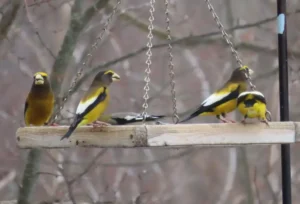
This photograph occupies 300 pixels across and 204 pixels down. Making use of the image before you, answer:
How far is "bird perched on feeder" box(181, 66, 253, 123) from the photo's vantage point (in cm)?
279

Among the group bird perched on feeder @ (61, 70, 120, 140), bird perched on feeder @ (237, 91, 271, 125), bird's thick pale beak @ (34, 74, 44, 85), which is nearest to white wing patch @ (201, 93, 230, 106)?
bird perched on feeder @ (237, 91, 271, 125)

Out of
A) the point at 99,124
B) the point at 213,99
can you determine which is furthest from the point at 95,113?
the point at 213,99

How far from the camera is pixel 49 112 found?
349cm

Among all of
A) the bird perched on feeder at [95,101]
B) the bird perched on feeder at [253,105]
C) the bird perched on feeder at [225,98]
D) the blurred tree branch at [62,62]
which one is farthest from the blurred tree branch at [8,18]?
the bird perched on feeder at [253,105]

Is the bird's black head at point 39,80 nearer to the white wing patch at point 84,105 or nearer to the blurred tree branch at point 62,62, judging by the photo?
the white wing patch at point 84,105

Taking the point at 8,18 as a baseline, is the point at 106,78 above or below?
below

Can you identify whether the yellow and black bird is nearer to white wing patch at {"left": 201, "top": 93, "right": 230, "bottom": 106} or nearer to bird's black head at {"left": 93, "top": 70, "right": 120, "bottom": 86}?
bird's black head at {"left": 93, "top": 70, "right": 120, "bottom": 86}

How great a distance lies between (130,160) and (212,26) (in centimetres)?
160

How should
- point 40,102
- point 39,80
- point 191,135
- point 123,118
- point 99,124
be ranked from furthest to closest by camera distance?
point 40,102 < point 39,80 < point 123,118 < point 99,124 < point 191,135

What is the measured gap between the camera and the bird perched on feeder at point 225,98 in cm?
279

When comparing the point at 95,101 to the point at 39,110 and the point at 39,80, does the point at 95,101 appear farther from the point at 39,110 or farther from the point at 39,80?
the point at 39,110

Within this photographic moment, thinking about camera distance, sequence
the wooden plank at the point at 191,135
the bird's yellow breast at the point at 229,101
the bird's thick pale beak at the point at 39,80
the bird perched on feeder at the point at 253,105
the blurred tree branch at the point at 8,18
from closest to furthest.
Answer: the wooden plank at the point at 191,135, the bird perched on feeder at the point at 253,105, the bird's yellow breast at the point at 229,101, the bird's thick pale beak at the point at 39,80, the blurred tree branch at the point at 8,18

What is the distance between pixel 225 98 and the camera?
2.87 m

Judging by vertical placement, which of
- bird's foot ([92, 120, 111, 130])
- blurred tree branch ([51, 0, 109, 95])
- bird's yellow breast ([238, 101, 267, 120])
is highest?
blurred tree branch ([51, 0, 109, 95])
